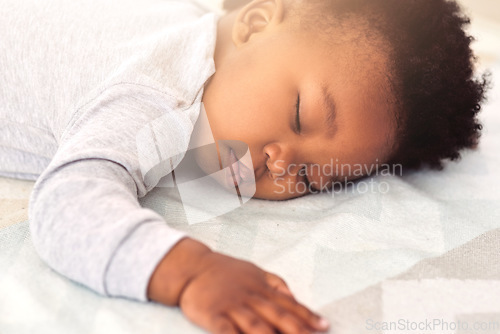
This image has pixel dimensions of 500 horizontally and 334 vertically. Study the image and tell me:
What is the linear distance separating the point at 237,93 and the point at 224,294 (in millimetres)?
407

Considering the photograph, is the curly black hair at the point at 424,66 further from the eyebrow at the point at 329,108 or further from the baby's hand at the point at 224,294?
the baby's hand at the point at 224,294

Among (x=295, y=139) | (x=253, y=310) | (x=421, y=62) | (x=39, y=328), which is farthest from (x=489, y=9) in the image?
(x=39, y=328)

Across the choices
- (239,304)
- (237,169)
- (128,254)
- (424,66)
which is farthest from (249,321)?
(424,66)

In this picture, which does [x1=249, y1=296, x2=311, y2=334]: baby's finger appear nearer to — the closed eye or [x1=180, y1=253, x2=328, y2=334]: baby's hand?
[x1=180, y1=253, x2=328, y2=334]: baby's hand

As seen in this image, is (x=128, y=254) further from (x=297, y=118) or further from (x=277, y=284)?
(x=297, y=118)

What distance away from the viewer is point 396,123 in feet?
2.70

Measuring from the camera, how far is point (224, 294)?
1.56 ft

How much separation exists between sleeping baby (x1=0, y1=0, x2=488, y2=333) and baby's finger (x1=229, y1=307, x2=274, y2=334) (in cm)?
25

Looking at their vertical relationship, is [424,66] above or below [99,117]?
above

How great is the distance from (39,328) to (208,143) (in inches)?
16.4

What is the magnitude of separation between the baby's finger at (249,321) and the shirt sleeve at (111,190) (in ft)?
0.35

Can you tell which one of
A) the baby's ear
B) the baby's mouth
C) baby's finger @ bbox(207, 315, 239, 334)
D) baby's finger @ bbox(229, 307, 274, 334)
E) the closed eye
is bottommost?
the baby's mouth

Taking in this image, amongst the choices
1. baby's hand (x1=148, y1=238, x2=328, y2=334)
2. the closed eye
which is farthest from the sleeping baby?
baby's hand (x1=148, y1=238, x2=328, y2=334)

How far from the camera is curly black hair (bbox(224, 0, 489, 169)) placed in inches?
32.2
